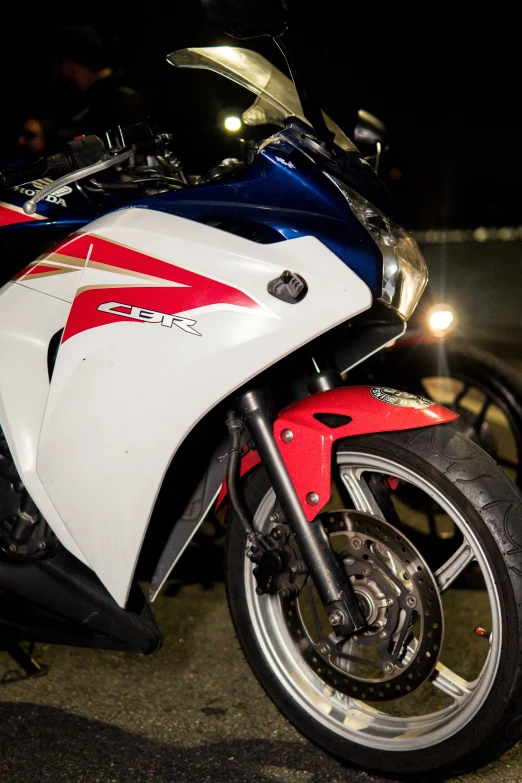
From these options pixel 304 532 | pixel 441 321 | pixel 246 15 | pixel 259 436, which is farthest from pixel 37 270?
pixel 441 321

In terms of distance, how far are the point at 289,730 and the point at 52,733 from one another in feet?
2.01

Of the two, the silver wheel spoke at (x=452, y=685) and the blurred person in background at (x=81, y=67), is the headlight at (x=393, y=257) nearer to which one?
the silver wheel spoke at (x=452, y=685)

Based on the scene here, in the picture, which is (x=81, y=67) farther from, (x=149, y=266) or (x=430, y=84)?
(x=430, y=84)

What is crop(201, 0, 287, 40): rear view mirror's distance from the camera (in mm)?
1645

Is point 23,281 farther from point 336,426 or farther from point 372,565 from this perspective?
point 372,565

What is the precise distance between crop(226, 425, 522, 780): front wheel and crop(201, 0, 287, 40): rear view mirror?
2.86 ft

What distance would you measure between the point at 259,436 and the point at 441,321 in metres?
1.51

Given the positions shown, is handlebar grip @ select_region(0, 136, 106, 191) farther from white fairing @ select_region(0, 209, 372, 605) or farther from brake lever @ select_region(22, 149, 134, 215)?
white fairing @ select_region(0, 209, 372, 605)

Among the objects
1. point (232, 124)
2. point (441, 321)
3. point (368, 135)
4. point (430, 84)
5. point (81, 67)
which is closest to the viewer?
point (232, 124)

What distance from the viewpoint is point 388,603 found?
192cm

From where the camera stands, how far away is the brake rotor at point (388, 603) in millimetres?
1877

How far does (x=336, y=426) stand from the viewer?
1.90 meters

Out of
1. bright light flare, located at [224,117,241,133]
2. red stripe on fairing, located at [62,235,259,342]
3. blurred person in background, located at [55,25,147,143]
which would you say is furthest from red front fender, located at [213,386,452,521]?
blurred person in background, located at [55,25,147,143]

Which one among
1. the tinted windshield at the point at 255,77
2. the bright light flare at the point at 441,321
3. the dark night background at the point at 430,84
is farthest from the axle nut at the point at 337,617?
the dark night background at the point at 430,84
